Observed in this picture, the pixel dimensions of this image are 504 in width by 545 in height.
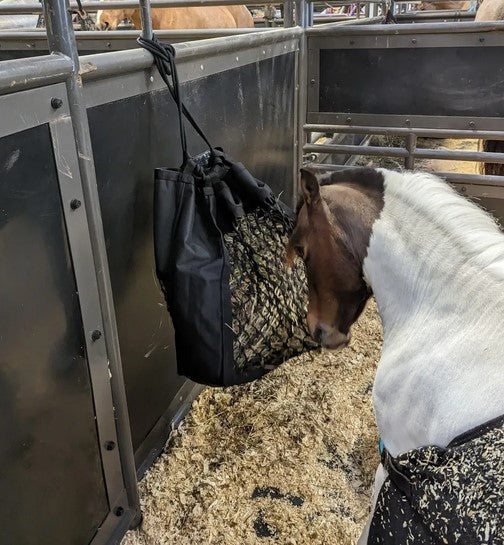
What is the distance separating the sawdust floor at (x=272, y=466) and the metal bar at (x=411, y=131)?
110 cm

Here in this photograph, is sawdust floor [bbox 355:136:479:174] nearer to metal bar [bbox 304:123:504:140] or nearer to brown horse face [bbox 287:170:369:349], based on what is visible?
metal bar [bbox 304:123:504:140]

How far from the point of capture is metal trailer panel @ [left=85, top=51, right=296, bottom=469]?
123cm

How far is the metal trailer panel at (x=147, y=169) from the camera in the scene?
1.23 m

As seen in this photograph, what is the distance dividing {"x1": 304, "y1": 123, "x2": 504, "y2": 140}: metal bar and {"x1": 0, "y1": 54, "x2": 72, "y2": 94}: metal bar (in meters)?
1.77

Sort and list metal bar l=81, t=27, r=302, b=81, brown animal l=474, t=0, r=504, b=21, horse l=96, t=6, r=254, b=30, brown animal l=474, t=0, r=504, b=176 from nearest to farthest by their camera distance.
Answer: metal bar l=81, t=27, r=302, b=81, brown animal l=474, t=0, r=504, b=176, brown animal l=474, t=0, r=504, b=21, horse l=96, t=6, r=254, b=30

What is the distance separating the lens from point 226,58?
1.67m

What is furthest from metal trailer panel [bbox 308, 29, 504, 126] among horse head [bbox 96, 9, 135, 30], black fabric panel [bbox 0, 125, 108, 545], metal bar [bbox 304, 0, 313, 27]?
horse head [bbox 96, 9, 135, 30]

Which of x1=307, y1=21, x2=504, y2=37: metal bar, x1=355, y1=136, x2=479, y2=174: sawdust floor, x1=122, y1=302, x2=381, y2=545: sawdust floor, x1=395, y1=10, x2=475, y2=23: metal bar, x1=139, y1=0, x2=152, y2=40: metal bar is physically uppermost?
x1=395, y1=10, x2=475, y2=23: metal bar

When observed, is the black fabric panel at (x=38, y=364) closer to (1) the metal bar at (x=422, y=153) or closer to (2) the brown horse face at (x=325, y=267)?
(2) the brown horse face at (x=325, y=267)

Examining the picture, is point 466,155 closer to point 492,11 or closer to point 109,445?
point 492,11

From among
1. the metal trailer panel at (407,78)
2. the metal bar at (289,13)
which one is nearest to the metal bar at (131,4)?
the metal bar at (289,13)

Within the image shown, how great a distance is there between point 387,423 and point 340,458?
724 millimetres

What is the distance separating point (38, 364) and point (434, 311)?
31.2 inches

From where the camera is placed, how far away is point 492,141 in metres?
2.88
